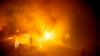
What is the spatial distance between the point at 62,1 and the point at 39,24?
0.95 metres

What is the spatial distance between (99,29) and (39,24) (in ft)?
5.65

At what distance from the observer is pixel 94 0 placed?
5039mm

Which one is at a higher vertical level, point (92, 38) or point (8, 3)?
point (8, 3)

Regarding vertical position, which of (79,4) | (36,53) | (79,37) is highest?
(79,4)

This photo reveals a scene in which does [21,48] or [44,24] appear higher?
[44,24]

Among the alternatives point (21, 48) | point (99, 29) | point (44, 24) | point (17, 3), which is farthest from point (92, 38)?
point (17, 3)

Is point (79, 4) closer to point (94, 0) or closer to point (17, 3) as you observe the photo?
point (94, 0)

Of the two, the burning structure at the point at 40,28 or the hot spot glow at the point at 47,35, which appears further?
the hot spot glow at the point at 47,35

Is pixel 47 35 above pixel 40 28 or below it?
below

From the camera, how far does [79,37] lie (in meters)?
5.11

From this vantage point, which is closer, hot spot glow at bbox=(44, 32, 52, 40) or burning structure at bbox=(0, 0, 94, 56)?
burning structure at bbox=(0, 0, 94, 56)

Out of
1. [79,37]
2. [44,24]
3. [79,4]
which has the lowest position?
[79,37]

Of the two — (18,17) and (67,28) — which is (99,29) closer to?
(67,28)

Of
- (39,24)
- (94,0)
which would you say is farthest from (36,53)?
(94,0)
